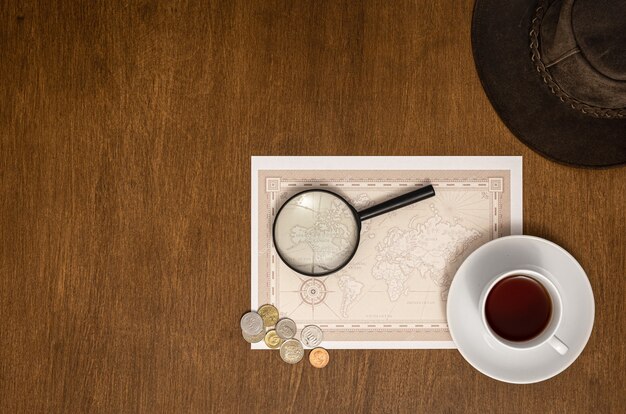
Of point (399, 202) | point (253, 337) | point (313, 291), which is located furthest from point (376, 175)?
point (253, 337)

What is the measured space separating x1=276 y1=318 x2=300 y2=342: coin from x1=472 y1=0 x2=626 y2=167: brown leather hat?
17.5 inches

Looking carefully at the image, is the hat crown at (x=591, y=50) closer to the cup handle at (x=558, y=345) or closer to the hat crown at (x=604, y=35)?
the hat crown at (x=604, y=35)

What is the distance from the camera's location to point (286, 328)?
779 millimetres

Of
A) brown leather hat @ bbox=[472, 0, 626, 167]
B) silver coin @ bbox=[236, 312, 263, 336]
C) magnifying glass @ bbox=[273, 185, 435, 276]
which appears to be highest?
brown leather hat @ bbox=[472, 0, 626, 167]

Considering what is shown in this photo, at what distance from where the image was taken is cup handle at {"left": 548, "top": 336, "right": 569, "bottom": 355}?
69 centimetres

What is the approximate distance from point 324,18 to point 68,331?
63 cm

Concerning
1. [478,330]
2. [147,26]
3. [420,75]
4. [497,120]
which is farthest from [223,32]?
[478,330]

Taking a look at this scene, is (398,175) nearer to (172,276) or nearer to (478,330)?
(478,330)

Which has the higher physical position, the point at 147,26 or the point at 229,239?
the point at 147,26

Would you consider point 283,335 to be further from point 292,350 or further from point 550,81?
point 550,81

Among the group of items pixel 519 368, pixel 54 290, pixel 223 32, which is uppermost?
pixel 223 32

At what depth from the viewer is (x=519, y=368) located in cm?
76

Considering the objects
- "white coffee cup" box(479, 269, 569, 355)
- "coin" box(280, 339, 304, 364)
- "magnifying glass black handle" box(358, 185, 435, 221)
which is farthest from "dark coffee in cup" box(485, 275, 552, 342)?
"coin" box(280, 339, 304, 364)

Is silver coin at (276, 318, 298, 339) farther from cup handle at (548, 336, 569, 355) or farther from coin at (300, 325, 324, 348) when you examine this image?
cup handle at (548, 336, 569, 355)
